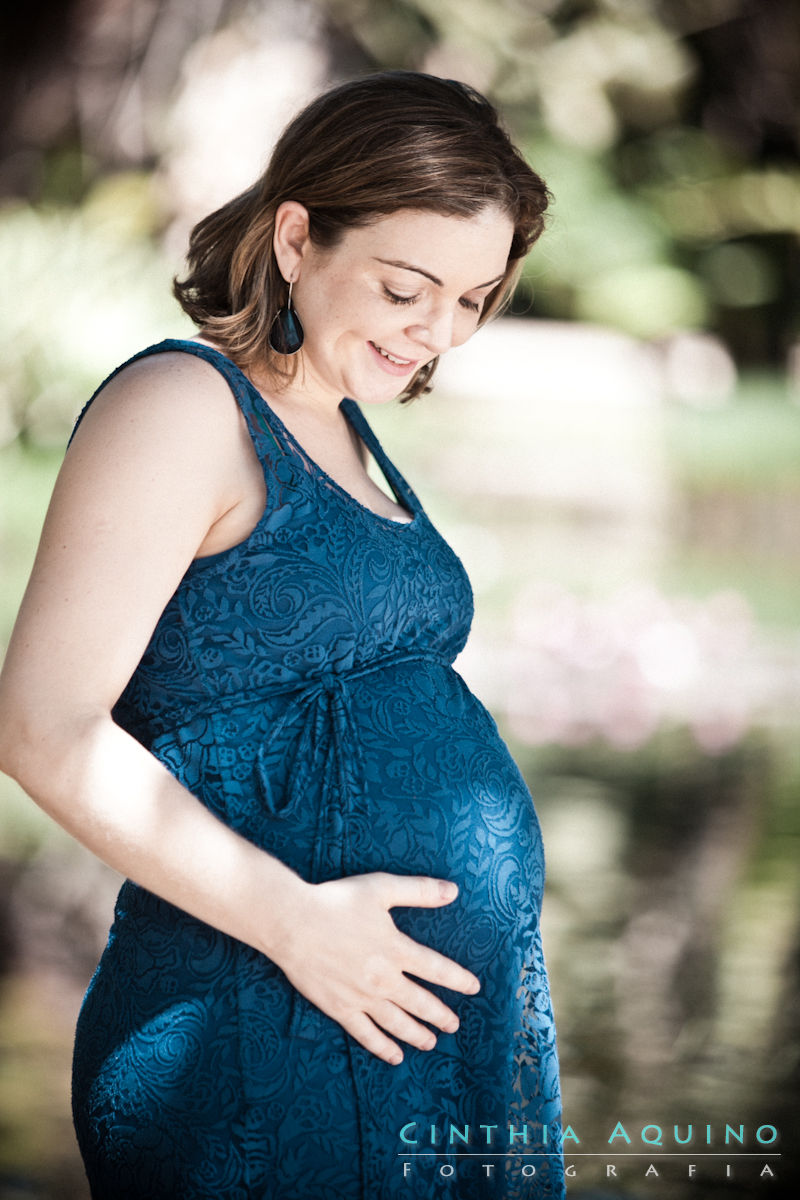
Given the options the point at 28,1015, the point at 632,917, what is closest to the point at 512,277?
the point at 28,1015

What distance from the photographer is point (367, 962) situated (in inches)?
44.6

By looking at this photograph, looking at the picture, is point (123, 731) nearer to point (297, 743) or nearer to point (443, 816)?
point (297, 743)

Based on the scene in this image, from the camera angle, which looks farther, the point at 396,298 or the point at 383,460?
the point at 383,460

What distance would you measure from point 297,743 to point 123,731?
184 millimetres

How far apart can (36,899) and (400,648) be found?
251cm

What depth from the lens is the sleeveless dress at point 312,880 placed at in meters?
1.15

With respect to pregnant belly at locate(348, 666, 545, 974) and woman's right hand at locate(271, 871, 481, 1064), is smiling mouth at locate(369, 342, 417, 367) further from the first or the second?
woman's right hand at locate(271, 871, 481, 1064)

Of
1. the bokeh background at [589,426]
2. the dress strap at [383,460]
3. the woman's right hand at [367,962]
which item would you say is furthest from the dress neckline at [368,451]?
the bokeh background at [589,426]

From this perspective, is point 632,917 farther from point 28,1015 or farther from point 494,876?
point 494,876

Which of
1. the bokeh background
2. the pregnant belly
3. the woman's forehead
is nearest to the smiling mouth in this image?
the woman's forehead

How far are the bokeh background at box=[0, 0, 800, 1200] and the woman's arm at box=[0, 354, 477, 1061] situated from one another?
5.20ft

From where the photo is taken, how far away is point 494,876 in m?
1.30

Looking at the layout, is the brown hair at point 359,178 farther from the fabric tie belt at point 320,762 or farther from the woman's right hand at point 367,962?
the woman's right hand at point 367,962

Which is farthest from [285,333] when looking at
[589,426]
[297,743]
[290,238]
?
[589,426]
